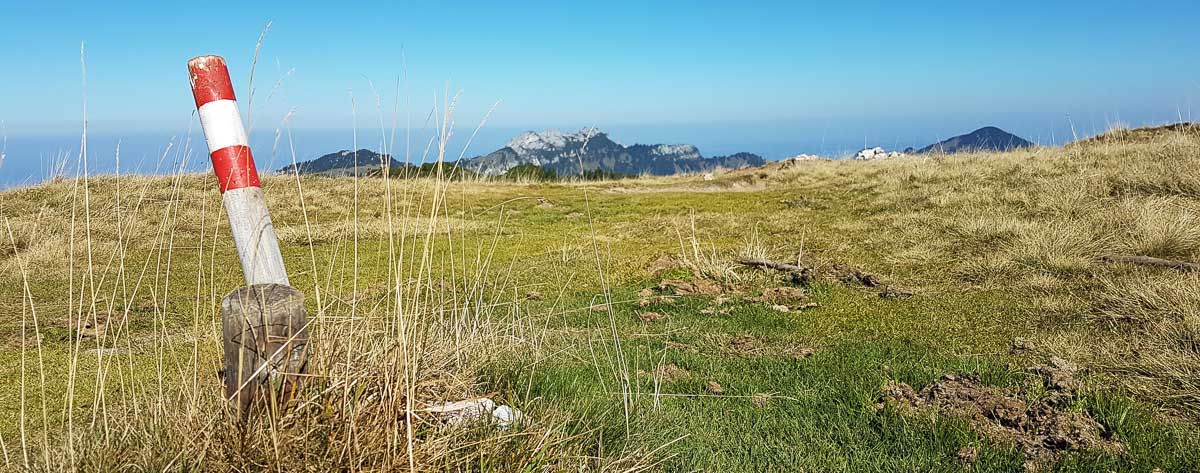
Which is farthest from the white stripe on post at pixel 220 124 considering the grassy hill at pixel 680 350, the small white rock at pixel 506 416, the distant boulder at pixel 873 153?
the distant boulder at pixel 873 153

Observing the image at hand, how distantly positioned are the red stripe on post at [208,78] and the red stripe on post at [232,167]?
17 centimetres

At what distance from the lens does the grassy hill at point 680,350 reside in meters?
2.43

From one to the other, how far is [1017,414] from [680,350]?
6.09ft

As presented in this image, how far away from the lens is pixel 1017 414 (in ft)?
11.0

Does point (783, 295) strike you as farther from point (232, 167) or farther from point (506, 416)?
point (232, 167)

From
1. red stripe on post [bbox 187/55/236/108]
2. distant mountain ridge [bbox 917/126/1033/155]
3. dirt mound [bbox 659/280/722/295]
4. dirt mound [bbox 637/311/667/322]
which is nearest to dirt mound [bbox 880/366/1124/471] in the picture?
dirt mound [bbox 637/311/667/322]

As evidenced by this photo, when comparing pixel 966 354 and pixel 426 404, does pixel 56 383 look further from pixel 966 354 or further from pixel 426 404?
pixel 966 354

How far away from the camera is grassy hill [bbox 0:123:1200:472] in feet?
7.97

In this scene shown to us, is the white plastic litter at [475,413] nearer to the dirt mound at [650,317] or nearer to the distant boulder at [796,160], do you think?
the dirt mound at [650,317]

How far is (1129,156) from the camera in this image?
1141 centimetres

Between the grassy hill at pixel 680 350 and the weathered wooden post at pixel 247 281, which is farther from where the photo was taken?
the grassy hill at pixel 680 350

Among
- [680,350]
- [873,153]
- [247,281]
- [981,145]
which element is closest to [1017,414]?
[680,350]

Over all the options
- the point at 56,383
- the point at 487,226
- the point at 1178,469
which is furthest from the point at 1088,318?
the point at 487,226

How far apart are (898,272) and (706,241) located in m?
2.72
